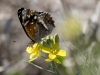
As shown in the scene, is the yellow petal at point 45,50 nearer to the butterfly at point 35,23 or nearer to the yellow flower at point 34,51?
the yellow flower at point 34,51

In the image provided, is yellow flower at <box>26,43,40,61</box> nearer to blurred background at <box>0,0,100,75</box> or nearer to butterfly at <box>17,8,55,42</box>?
butterfly at <box>17,8,55,42</box>

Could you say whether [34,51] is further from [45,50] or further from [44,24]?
[44,24]

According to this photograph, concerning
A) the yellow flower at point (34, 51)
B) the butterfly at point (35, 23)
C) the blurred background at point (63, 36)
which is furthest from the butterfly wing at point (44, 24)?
the blurred background at point (63, 36)

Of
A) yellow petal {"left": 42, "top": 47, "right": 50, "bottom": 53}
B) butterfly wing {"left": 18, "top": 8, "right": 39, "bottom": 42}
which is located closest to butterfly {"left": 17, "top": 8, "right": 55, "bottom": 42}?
butterfly wing {"left": 18, "top": 8, "right": 39, "bottom": 42}

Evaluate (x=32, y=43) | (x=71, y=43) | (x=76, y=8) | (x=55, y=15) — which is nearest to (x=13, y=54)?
(x=55, y=15)

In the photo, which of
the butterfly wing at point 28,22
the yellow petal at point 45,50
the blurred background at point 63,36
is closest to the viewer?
the yellow petal at point 45,50
